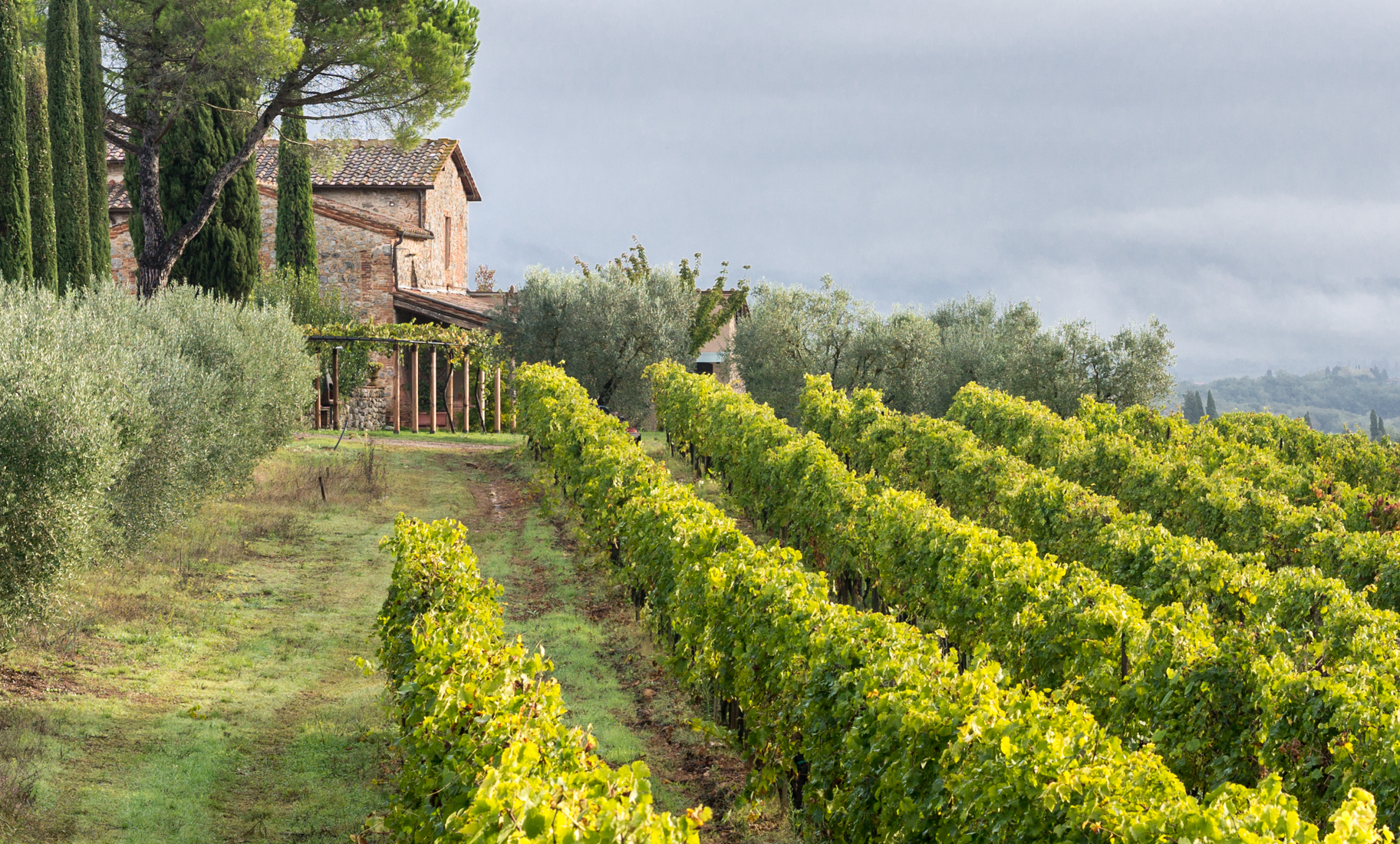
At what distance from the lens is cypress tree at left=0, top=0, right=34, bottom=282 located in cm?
1597

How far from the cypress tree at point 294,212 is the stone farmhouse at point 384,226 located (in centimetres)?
99

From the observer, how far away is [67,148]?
716 inches

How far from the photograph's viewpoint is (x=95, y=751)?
8.34m

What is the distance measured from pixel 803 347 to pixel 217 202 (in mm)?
16643

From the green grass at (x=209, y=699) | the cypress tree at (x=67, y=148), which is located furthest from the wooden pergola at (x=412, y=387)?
the green grass at (x=209, y=699)

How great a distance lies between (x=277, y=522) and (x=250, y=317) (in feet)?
16.2

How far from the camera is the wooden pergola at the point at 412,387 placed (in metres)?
26.3

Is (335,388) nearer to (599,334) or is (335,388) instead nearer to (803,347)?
(599,334)

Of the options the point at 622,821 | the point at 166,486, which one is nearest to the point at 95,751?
the point at 166,486

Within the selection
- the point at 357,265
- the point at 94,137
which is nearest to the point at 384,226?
the point at 357,265

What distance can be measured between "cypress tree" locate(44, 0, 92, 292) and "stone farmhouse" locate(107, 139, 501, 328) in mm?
9728

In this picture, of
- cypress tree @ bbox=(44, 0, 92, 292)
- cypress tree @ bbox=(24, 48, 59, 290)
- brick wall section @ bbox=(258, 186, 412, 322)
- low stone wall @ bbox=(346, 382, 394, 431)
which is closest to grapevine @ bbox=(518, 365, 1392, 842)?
cypress tree @ bbox=(24, 48, 59, 290)

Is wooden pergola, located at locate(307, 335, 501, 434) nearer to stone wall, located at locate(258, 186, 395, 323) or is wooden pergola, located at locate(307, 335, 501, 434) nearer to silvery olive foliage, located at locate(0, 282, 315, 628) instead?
stone wall, located at locate(258, 186, 395, 323)

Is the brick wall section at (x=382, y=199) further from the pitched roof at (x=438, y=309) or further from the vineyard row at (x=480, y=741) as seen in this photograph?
the vineyard row at (x=480, y=741)
